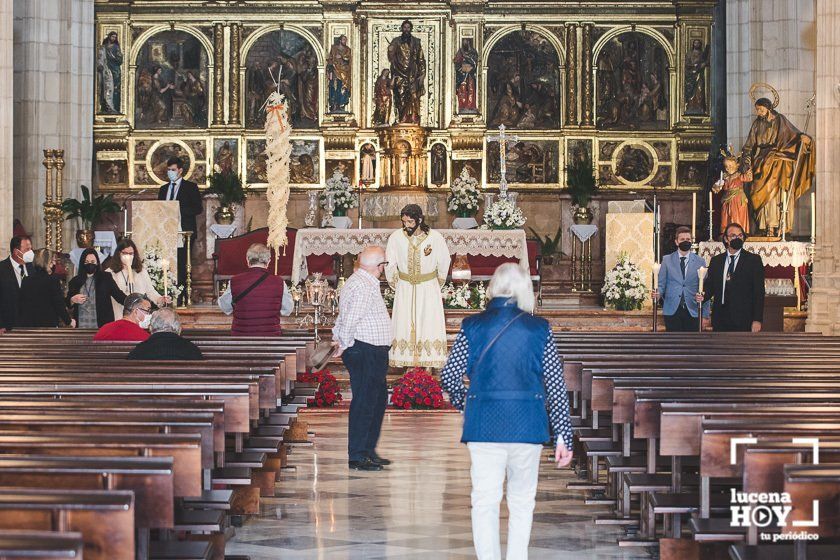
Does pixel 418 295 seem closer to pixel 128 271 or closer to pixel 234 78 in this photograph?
pixel 128 271

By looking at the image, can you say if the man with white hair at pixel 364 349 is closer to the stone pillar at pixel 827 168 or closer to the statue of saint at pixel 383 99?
the stone pillar at pixel 827 168

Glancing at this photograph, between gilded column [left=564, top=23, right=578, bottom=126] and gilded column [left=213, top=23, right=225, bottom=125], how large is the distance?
19.2 ft

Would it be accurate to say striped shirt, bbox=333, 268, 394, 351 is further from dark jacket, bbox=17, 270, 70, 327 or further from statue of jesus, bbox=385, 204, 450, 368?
dark jacket, bbox=17, 270, 70, 327

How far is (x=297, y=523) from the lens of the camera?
890 centimetres

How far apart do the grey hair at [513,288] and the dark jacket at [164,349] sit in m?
3.76

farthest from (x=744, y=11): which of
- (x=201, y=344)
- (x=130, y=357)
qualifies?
(x=130, y=357)

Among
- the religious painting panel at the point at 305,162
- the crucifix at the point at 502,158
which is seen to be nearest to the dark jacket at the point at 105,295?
the crucifix at the point at 502,158

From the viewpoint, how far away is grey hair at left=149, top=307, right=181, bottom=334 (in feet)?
32.3

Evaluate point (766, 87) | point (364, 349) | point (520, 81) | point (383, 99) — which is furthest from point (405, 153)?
point (364, 349)

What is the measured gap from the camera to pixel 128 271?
46.6 feet

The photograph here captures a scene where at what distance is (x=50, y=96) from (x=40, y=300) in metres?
9.75

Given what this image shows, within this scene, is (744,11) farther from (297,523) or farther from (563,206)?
(297,523)

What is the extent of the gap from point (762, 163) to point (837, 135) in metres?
4.46

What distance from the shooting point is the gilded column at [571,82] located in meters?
24.9
